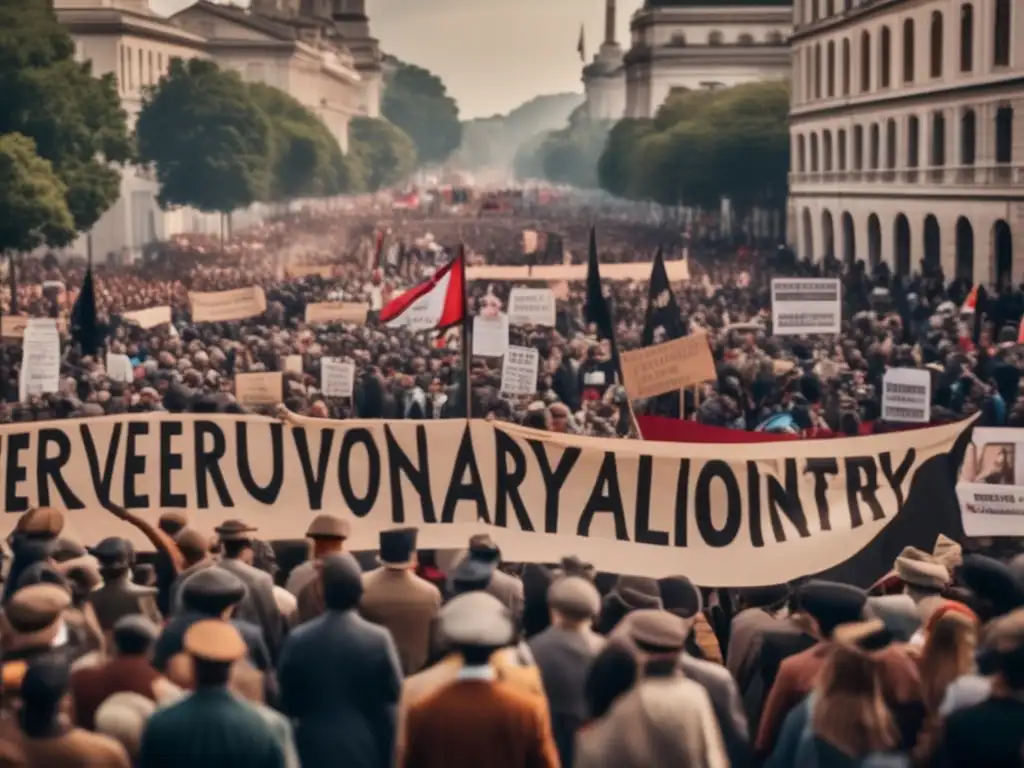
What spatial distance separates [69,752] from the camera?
682 centimetres

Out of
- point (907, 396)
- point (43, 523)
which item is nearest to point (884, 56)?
point (907, 396)

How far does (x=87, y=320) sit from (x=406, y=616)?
1676 cm

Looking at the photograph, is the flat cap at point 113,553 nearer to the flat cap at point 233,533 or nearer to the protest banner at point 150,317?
the flat cap at point 233,533

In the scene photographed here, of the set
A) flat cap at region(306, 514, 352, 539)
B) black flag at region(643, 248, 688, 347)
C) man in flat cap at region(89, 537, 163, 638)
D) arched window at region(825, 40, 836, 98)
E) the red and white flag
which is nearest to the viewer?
man in flat cap at region(89, 537, 163, 638)

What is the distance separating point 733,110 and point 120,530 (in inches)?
3155

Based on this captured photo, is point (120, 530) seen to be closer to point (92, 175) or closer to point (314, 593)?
point (314, 593)

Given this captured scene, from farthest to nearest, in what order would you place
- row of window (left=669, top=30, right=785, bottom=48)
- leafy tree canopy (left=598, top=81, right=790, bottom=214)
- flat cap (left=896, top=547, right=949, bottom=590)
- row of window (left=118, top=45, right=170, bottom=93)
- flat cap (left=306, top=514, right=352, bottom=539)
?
row of window (left=669, top=30, right=785, bottom=48) < row of window (left=118, top=45, right=170, bottom=93) < leafy tree canopy (left=598, top=81, right=790, bottom=214) < flat cap (left=306, top=514, right=352, bottom=539) < flat cap (left=896, top=547, right=949, bottom=590)

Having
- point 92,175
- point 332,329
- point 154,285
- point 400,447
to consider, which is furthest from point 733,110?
point 400,447

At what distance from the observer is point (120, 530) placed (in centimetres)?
1179

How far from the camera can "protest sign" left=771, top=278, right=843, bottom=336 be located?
76.8 ft

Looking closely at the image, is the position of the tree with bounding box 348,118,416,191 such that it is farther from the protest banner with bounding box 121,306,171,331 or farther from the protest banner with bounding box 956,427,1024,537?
the protest banner with bounding box 956,427,1024,537

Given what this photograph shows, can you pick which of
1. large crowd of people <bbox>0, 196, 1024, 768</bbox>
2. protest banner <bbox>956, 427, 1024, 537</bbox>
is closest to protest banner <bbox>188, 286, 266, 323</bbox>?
large crowd of people <bbox>0, 196, 1024, 768</bbox>

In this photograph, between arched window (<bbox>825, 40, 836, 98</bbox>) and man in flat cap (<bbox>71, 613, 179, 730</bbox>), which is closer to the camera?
man in flat cap (<bbox>71, 613, 179, 730</bbox>)

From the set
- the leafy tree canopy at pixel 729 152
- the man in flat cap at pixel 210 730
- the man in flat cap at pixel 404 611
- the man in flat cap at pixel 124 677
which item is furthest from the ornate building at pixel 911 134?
the man in flat cap at pixel 210 730
